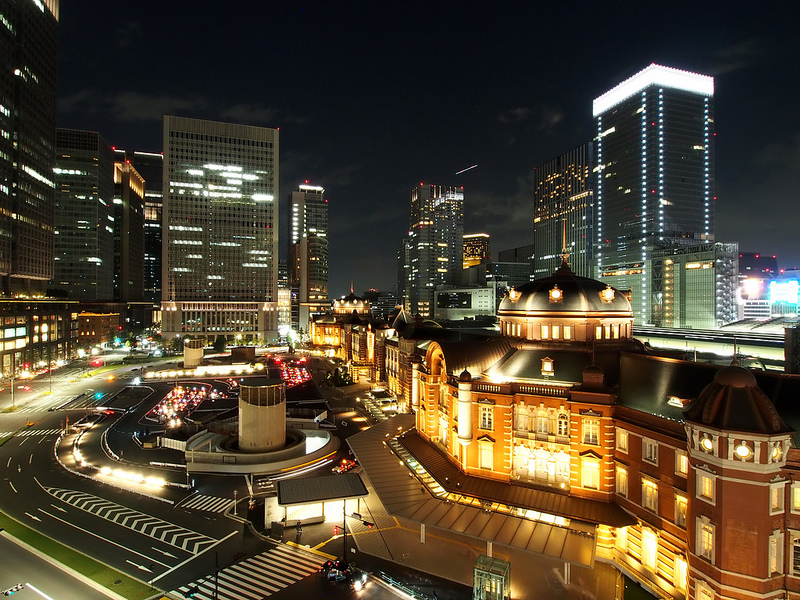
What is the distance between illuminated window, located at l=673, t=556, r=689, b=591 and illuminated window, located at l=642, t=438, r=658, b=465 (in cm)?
573

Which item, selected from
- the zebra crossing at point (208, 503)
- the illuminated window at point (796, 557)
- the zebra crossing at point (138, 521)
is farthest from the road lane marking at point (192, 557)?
the illuminated window at point (796, 557)

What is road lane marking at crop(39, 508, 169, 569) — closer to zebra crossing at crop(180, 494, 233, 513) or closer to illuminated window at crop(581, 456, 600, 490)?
zebra crossing at crop(180, 494, 233, 513)

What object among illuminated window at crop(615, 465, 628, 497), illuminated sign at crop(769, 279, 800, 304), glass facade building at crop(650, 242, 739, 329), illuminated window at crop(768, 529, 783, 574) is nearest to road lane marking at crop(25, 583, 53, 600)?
illuminated window at crop(615, 465, 628, 497)

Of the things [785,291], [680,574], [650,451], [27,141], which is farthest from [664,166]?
[27,141]

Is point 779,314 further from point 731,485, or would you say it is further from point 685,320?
point 731,485

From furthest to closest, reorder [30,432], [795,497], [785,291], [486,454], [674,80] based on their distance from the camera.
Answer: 1. [674,80]
2. [785,291]
3. [30,432]
4. [486,454]
5. [795,497]

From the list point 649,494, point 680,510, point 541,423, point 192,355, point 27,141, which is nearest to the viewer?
point 680,510

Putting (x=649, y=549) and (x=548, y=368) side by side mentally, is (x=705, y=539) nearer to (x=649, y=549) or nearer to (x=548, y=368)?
(x=649, y=549)

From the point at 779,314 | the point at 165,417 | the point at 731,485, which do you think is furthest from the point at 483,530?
the point at 779,314

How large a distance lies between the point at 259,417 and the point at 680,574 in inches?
1582

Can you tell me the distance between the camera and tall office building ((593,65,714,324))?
151m

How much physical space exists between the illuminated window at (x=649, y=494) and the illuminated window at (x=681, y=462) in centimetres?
217

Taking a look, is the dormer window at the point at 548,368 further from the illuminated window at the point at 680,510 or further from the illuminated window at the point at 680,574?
the illuminated window at the point at 680,574

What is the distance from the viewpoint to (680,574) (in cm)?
2725
